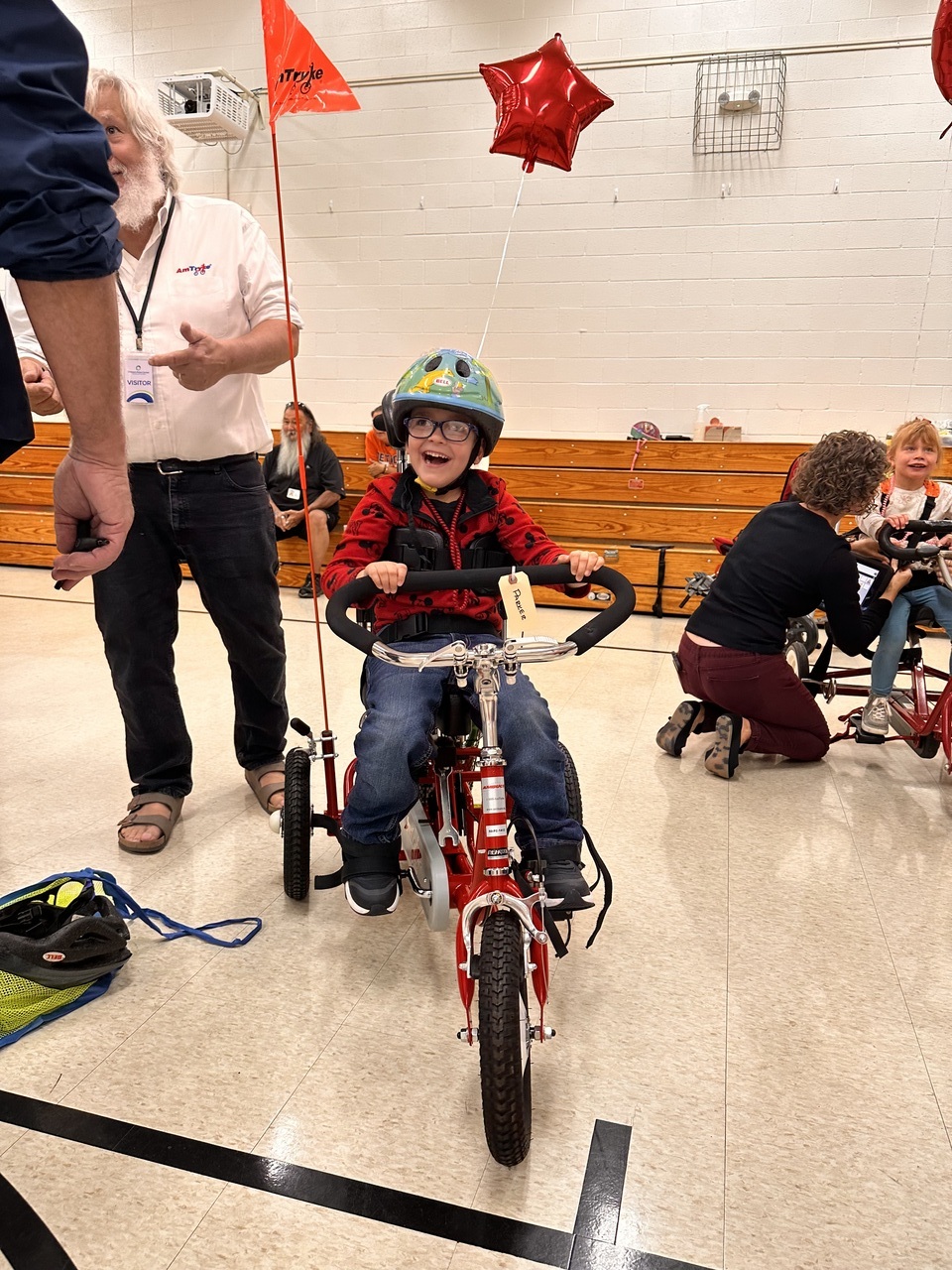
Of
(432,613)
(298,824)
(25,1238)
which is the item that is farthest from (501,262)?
(25,1238)

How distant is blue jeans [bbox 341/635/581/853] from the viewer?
1567mm

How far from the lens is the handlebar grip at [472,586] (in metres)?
1.32

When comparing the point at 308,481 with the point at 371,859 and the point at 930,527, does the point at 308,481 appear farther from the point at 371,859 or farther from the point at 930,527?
the point at 371,859

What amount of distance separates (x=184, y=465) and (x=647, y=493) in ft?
12.7

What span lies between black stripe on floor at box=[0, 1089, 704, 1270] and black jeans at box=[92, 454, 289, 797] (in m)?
1.08

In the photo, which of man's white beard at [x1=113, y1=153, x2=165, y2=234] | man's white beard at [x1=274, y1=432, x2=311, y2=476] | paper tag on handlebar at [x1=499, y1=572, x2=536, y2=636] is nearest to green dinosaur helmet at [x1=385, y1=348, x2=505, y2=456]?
Answer: paper tag on handlebar at [x1=499, y1=572, x2=536, y2=636]

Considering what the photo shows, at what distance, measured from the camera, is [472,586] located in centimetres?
143

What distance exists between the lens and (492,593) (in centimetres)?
177

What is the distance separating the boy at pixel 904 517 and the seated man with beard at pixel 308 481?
3.41 meters

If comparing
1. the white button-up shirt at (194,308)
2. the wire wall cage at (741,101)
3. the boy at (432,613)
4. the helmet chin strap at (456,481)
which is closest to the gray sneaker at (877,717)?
the boy at (432,613)

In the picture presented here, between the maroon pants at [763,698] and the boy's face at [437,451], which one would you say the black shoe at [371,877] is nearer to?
the boy's face at [437,451]

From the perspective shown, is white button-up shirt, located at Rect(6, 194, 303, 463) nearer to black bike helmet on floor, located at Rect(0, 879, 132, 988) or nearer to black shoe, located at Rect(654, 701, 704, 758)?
black bike helmet on floor, located at Rect(0, 879, 132, 988)

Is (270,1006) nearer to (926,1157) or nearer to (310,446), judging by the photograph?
(926,1157)

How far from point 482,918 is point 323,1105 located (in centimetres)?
42
